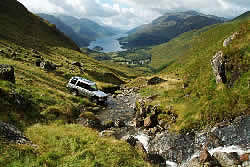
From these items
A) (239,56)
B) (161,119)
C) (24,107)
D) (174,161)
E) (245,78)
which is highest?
(239,56)

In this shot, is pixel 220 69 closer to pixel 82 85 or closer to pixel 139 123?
pixel 139 123

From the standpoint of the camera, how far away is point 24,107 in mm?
19984

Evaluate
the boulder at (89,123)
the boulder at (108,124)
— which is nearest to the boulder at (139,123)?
the boulder at (108,124)

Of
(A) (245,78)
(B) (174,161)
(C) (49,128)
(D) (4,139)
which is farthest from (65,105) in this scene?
(A) (245,78)

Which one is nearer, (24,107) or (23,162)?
(23,162)

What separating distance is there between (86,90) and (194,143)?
20.1 meters

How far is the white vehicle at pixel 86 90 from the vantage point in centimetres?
3220

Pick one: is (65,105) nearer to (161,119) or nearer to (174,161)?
(161,119)

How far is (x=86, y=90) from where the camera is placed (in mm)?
32906

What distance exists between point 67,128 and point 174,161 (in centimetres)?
996

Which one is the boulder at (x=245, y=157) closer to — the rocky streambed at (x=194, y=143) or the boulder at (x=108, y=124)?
the rocky streambed at (x=194, y=143)

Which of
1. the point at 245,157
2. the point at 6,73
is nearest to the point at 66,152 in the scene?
the point at 245,157

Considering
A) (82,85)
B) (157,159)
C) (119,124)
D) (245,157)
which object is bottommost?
(157,159)

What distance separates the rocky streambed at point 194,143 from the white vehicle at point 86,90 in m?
7.96
